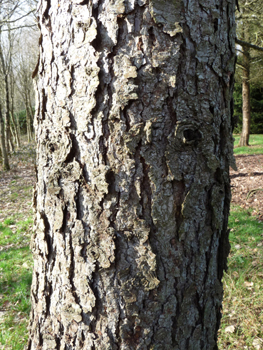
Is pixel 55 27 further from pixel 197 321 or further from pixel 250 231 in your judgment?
pixel 250 231

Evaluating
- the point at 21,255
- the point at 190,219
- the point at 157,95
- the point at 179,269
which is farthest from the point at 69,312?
the point at 21,255

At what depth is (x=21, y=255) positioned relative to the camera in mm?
4223

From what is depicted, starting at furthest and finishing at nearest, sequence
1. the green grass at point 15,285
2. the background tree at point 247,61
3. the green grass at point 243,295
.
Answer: the background tree at point 247,61, the green grass at point 15,285, the green grass at point 243,295

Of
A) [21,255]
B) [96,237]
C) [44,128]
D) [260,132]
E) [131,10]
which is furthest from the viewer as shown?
[260,132]

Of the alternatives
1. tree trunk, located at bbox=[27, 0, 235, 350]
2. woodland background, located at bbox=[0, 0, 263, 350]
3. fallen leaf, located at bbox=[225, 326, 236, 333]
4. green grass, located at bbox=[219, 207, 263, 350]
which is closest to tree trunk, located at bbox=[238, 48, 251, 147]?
woodland background, located at bbox=[0, 0, 263, 350]

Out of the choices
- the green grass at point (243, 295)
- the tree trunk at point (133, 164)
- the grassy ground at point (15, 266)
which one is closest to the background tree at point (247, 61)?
the green grass at point (243, 295)

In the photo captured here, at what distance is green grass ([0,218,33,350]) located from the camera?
247 cm

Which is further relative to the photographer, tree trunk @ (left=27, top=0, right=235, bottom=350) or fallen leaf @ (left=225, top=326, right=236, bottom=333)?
fallen leaf @ (left=225, top=326, right=236, bottom=333)

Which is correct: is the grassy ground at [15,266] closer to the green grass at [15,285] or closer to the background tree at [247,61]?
the green grass at [15,285]

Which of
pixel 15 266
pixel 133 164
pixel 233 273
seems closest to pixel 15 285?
pixel 15 266

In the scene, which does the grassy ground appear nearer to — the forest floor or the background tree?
the forest floor

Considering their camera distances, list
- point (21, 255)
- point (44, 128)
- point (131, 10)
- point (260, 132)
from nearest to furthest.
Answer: point (131, 10), point (44, 128), point (21, 255), point (260, 132)

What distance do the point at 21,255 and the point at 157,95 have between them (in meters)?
4.10

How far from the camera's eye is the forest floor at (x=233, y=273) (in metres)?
2.34
